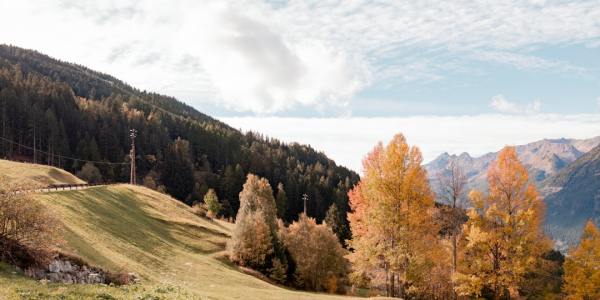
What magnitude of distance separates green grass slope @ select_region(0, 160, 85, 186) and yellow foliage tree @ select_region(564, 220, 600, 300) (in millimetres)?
67427

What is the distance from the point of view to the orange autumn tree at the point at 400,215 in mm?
37281

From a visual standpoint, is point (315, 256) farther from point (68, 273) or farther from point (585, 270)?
point (68, 273)

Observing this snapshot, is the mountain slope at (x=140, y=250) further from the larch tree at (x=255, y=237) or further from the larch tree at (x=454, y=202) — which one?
the larch tree at (x=454, y=202)

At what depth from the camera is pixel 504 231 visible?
125ft

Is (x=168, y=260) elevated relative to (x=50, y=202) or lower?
lower

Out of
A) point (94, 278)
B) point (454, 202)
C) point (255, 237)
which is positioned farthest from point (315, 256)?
point (94, 278)

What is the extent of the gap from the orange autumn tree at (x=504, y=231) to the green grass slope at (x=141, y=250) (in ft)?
52.6

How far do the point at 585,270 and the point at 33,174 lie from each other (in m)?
78.8

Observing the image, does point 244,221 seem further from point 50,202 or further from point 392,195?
point 392,195

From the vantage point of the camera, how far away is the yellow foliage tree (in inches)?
1703

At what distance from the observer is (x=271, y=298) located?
3809 centimetres

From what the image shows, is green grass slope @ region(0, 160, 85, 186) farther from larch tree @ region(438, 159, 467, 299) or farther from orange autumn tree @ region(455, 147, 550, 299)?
orange autumn tree @ region(455, 147, 550, 299)

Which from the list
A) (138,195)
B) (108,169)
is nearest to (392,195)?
(138,195)

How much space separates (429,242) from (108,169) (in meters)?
167
